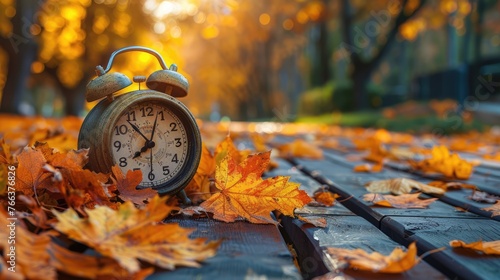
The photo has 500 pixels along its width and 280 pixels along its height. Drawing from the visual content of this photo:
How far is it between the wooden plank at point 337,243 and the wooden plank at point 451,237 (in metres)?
0.07

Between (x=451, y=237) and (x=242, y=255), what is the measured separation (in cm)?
68

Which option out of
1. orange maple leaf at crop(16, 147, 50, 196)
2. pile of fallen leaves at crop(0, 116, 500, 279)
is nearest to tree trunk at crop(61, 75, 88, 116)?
pile of fallen leaves at crop(0, 116, 500, 279)

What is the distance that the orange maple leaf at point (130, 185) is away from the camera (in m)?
1.63

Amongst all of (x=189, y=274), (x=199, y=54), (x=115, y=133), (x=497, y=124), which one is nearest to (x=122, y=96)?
(x=115, y=133)

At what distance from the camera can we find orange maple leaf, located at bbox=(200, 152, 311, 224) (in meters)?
1.67

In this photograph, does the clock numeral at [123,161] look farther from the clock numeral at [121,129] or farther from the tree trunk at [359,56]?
the tree trunk at [359,56]

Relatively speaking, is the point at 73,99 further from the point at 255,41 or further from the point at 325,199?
the point at 325,199

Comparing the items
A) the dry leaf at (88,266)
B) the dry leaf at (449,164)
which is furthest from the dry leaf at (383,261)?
the dry leaf at (449,164)

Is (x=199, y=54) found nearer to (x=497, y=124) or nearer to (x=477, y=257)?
(x=497, y=124)

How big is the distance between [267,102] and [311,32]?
4.62m

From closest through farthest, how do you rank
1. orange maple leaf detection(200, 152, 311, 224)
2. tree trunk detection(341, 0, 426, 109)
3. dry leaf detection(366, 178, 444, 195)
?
orange maple leaf detection(200, 152, 311, 224) → dry leaf detection(366, 178, 444, 195) → tree trunk detection(341, 0, 426, 109)

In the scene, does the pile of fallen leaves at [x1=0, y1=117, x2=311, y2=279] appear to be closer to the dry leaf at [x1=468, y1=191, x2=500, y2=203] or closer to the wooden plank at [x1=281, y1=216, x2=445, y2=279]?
the wooden plank at [x1=281, y1=216, x2=445, y2=279]

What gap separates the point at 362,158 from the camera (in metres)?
3.92

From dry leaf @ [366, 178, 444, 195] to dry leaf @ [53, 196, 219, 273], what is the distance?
52.1 inches
